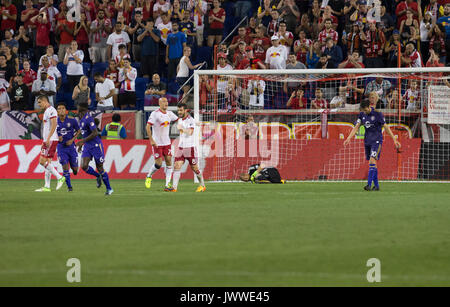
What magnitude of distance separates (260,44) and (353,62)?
338 cm

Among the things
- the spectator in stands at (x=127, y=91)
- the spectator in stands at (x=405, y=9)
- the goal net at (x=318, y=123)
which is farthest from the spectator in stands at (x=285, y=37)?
the spectator in stands at (x=127, y=91)

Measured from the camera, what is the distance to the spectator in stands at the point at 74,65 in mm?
25984

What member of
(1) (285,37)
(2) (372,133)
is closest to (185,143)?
(2) (372,133)

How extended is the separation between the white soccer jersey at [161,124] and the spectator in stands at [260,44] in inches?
293

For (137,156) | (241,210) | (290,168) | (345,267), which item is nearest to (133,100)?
(137,156)

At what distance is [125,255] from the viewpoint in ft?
24.6

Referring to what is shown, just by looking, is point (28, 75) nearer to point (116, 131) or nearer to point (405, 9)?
point (116, 131)

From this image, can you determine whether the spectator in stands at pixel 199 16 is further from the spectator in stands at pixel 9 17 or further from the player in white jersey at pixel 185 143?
the player in white jersey at pixel 185 143

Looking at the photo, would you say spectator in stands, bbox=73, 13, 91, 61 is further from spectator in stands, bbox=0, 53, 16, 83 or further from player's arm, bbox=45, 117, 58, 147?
player's arm, bbox=45, 117, 58, 147

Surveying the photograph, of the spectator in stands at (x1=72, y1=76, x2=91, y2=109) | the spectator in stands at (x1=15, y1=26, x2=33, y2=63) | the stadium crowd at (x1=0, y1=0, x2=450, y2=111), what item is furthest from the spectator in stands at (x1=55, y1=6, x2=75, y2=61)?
the spectator in stands at (x1=72, y1=76, x2=91, y2=109)

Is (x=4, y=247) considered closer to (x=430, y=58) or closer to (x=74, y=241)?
(x=74, y=241)

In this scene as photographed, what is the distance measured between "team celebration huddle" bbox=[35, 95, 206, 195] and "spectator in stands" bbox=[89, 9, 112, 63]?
9619 mm

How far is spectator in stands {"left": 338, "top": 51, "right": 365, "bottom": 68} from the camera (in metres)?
23.0

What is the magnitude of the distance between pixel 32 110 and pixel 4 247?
17326 mm
